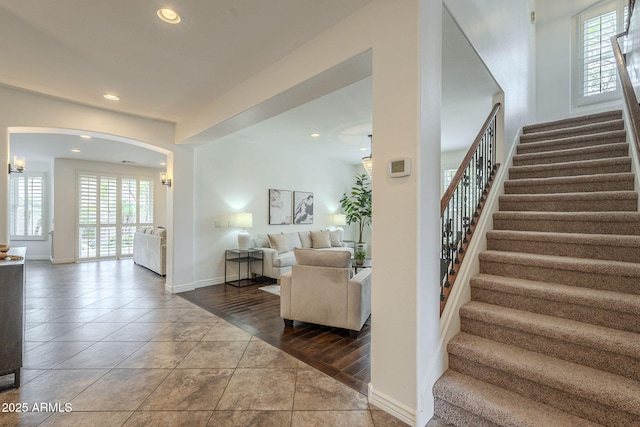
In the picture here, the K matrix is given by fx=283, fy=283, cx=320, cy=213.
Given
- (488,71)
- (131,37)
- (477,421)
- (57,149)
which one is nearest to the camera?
(477,421)

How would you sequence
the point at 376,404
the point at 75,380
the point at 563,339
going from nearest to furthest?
the point at 563,339, the point at 376,404, the point at 75,380

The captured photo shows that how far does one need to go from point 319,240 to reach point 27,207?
326 inches

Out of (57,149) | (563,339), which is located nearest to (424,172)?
(563,339)

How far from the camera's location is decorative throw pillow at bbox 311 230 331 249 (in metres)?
6.73

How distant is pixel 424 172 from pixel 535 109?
5395 mm

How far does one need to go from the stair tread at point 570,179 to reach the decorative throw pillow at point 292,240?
4147mm

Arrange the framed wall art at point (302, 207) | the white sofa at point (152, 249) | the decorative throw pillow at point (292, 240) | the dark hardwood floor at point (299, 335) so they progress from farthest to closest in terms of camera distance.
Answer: the framed wall art at point (302, 207) → the decorative throw pillow at point (292, 240) → the white sofa at point (152, 249) → the dark hardwood floor at point (299, 335)

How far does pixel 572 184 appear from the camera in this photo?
2959 mm

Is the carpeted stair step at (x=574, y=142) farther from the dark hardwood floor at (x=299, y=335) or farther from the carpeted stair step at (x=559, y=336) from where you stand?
the dark hardwood floor at (x=299, y=335)

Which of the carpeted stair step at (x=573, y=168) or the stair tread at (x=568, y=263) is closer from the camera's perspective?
the stair tread at (x=568, y=263)

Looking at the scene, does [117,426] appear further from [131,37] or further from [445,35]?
[445,35]

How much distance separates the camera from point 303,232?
6.77 metres

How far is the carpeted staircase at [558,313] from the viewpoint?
1587 millimetres

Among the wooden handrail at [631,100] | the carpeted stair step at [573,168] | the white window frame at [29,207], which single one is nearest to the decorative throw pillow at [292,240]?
the carpeted stair step at [573,168]
